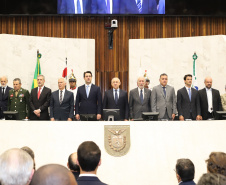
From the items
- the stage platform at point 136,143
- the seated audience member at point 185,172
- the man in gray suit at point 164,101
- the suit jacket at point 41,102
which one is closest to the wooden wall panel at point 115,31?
the suit jacket at point 41,102

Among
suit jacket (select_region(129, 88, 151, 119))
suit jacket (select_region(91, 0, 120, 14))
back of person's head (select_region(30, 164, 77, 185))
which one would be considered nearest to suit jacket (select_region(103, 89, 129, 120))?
suit jacket (select_region(129, 88, 151, 119))

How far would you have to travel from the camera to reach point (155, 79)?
8.67m

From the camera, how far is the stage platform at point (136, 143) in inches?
179

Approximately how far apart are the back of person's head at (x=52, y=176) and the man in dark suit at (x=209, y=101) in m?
5.25

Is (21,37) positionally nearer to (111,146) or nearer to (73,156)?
(111,146)

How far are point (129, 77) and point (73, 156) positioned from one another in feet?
20.5

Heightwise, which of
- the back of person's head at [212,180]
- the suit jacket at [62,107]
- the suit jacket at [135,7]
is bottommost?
the back of person's head at [212,180]

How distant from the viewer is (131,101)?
618 centimetres

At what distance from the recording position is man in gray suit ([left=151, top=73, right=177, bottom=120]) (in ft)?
19.8

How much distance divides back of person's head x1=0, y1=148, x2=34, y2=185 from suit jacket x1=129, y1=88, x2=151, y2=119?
15.4 ft

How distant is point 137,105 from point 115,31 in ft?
11.8

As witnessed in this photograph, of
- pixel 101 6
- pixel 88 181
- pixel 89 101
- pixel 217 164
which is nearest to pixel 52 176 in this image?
pixel 88 181

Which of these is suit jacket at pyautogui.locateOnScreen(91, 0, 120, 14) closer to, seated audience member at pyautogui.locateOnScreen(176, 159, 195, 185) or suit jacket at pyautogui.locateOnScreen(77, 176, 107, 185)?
seated audience member at pyautogui.locateOnScreen(176, 159, 195, 185)

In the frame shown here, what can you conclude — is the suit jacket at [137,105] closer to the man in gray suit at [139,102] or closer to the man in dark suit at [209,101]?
the man in gray suit at [139,102]
